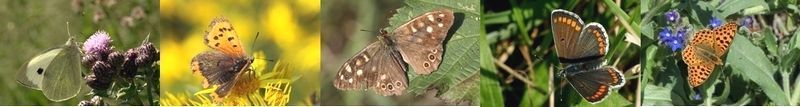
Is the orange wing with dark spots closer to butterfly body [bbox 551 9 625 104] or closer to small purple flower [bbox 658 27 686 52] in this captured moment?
butterfly body [bbox 551 9 625 104]

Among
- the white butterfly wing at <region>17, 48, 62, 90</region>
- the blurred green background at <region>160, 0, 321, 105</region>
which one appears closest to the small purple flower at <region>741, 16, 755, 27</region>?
the blurred green background at <region>160, 0, 321, 105</region>

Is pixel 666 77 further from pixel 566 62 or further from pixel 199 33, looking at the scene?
pixel 199 33

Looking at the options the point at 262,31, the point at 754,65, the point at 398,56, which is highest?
the point at 262,31

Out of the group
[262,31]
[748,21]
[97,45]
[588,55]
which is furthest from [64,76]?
[748,21]

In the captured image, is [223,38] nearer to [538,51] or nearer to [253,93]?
[253,93]

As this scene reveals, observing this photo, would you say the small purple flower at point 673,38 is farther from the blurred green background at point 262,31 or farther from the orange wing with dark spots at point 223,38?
the orange wing with dark spots at point 223,38

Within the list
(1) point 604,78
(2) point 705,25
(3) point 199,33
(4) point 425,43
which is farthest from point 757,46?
(3) point 199,33
